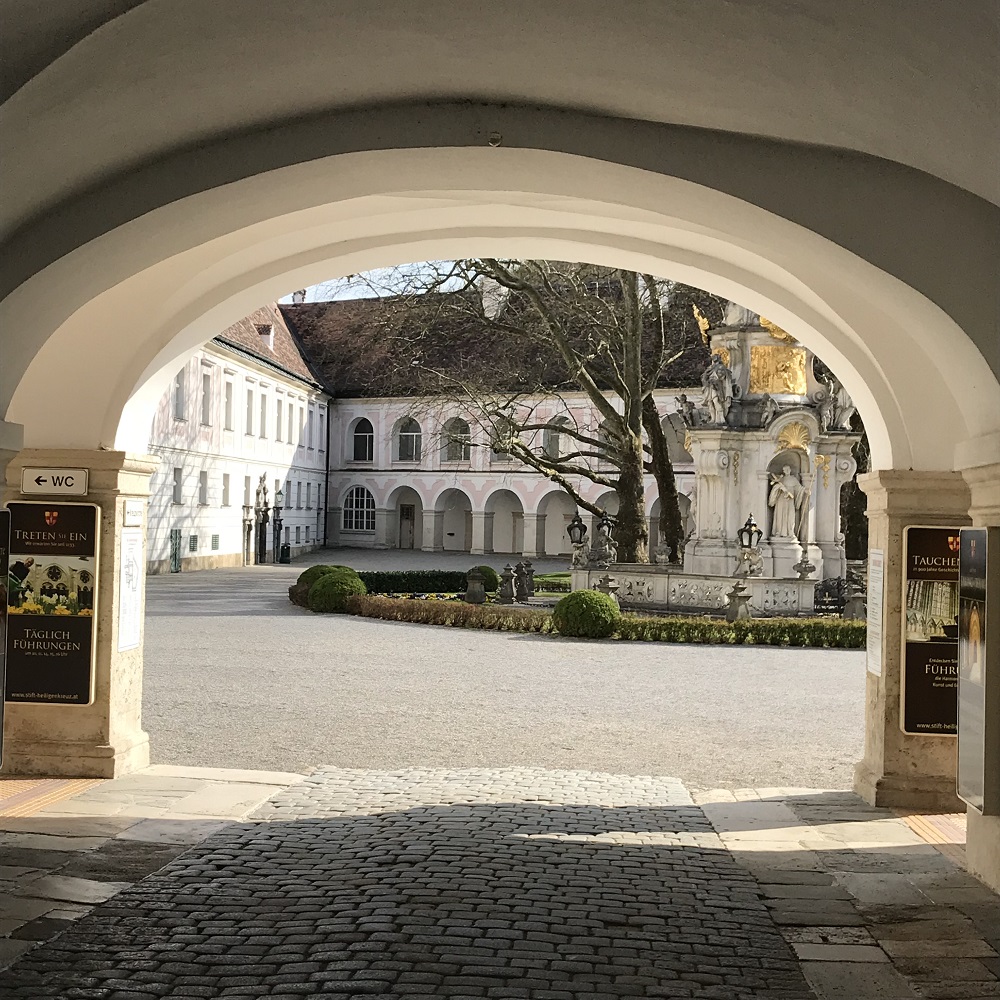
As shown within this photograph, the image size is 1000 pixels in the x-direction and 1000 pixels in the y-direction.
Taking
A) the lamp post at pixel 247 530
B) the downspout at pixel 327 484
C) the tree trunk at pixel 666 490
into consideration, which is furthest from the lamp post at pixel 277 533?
the tree trunk at pixel 666 490

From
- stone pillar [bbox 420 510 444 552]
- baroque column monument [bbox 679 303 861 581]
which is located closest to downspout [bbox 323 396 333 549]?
stone pillar [bbox 420 510 444 552]

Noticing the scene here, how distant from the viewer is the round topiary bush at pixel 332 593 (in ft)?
82.5

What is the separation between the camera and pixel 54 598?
9.05m

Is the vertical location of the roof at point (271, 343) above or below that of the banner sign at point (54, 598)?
above

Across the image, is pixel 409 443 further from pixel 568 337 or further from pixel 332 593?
pixel 332 593

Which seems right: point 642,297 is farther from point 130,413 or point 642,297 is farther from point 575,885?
point 575,885

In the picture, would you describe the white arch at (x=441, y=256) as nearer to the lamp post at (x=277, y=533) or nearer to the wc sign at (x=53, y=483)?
the wc sign at (x=53, y=483)

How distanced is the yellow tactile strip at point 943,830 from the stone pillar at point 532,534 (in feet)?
152

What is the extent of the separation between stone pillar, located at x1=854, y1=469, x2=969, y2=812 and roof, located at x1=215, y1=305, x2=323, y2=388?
3697 centimetres

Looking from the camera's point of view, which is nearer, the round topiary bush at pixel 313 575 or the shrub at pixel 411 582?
the round topiary bush at pixel 313 575

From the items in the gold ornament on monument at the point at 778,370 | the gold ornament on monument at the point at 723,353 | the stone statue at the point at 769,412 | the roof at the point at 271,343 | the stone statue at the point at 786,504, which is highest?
the roof at the point at 271,343

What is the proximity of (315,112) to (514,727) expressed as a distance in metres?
7.45

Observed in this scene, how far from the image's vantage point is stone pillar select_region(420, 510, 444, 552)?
194 feet

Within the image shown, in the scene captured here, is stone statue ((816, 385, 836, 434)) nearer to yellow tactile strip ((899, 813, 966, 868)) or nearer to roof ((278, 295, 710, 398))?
yellow tactile strip ((899, 813, 966, 868))
